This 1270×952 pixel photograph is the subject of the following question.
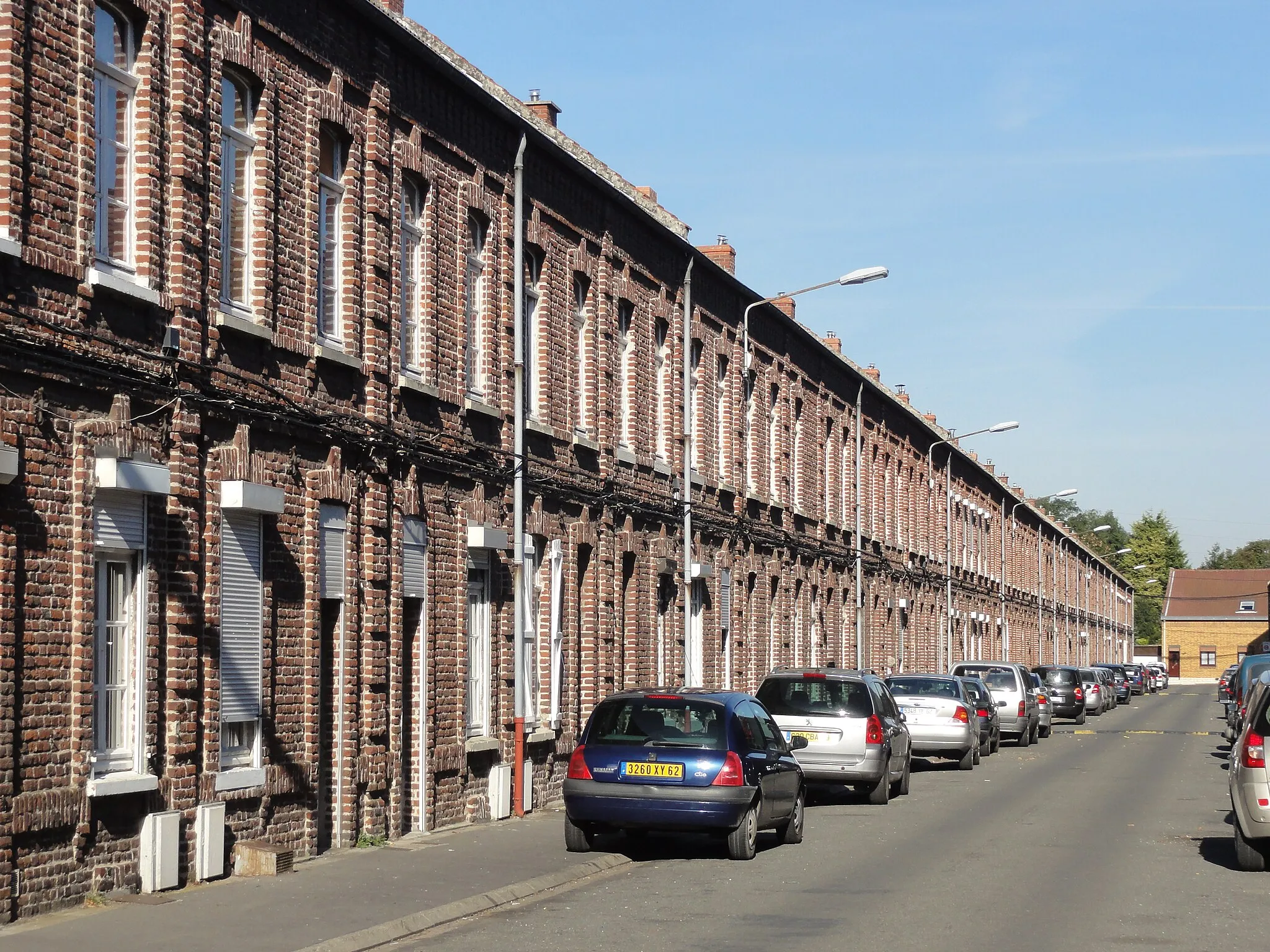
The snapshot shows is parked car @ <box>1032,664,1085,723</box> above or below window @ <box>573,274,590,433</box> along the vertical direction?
below

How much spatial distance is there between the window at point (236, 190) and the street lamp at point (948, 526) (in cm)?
4107

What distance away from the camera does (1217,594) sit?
163250mm

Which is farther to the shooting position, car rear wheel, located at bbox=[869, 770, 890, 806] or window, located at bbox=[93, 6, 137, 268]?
car rear wheel, located at bbox=[869, 770, 890, 806]

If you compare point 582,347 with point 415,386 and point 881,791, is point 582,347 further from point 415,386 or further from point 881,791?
point 881,791

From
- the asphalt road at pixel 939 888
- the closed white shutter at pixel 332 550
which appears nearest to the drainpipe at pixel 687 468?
the asphalt road at pixel 939 888

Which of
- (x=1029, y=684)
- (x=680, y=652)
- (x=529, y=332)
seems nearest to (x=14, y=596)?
(x=529, y=332)

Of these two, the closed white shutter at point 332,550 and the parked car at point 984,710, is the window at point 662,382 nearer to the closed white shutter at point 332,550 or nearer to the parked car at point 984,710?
the parked car at point 984,710

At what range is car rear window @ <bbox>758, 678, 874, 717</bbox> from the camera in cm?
2405

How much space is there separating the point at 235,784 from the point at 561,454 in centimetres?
1033

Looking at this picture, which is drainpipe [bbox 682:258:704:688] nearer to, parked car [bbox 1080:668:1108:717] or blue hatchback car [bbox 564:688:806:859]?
blue hatchback car [bbox 564:688:806:859]

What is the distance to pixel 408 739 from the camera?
66.1 ft

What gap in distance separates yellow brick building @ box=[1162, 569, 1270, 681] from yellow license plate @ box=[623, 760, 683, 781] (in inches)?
5655

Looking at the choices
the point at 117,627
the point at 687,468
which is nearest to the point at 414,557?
the point at 117,627

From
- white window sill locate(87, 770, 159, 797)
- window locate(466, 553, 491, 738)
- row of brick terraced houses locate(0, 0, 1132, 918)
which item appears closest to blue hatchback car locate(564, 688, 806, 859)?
row of brick terraced houses locate(0, 0, 1132, 918)
